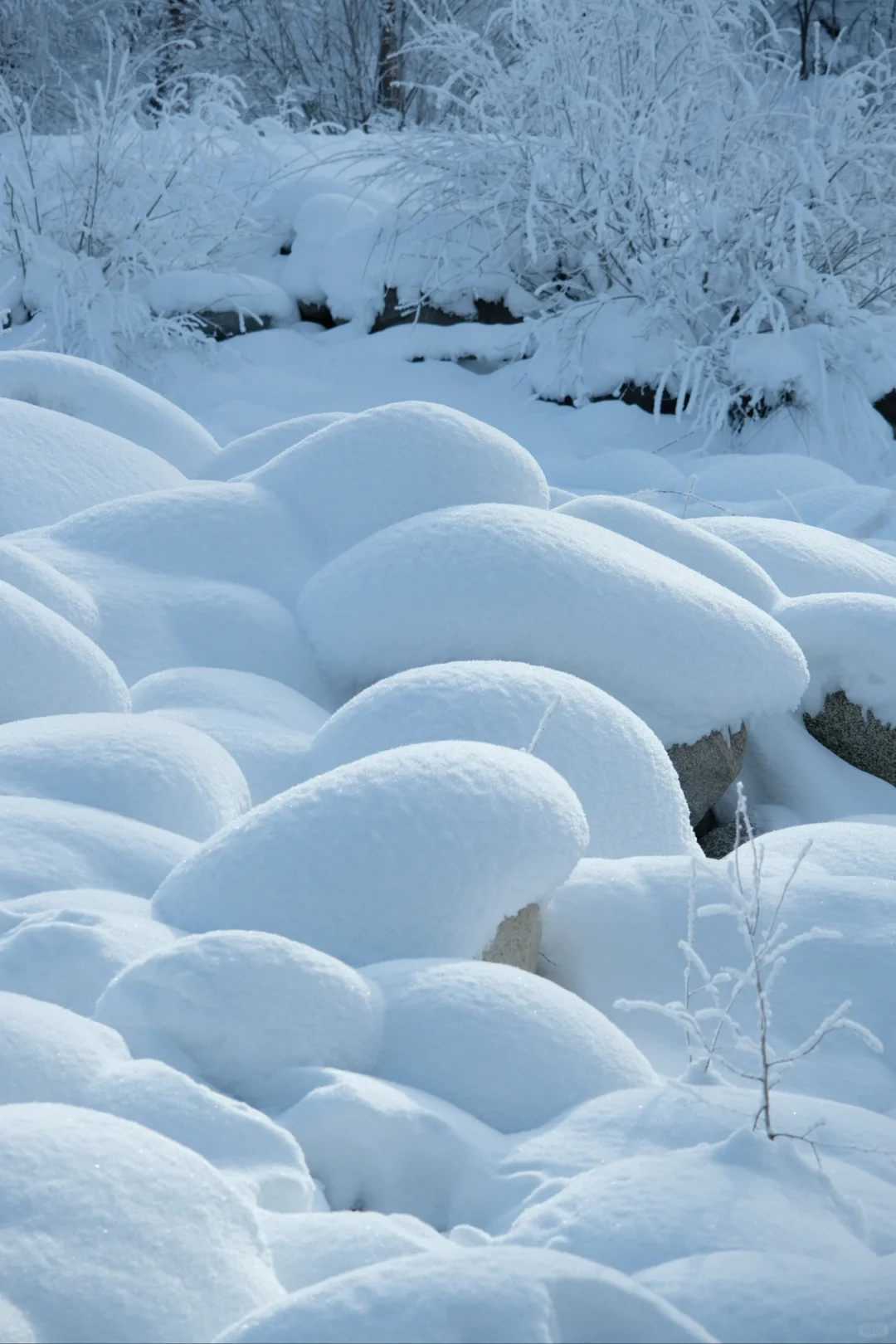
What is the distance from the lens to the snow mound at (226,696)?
2697 millimetres

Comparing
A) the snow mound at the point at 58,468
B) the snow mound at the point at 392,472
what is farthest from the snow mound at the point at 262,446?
the snow mound at the point at 392,472

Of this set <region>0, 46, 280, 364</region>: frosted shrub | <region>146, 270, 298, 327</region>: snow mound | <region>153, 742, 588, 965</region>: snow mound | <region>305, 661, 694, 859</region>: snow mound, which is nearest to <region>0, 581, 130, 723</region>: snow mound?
<region>305, 661, 694, 859</region>: snow mound

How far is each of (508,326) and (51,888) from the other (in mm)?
4650

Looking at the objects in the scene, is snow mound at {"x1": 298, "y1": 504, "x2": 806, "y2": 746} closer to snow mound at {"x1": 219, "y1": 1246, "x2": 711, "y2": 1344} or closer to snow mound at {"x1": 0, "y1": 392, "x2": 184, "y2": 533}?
snow mound at {"x1": 0, "y1": 392, "x2": 184, "y2": 533}

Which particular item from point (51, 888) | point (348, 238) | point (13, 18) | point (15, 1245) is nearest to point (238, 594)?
point (51, 888)

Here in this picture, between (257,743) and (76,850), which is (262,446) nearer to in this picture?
(257,743)

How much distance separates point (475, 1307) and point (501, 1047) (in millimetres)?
556

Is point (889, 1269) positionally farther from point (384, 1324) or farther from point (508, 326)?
point (508, 326)

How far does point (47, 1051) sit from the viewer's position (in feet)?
4.71

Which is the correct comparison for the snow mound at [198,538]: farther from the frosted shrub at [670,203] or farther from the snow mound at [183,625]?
the frosted shrub at [670,203]

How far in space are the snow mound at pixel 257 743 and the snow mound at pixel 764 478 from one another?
2.55 m

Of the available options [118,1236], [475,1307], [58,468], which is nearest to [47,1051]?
[118,1236]

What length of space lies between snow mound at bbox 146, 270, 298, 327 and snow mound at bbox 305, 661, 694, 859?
395 cm

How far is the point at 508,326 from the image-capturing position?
6148mm
